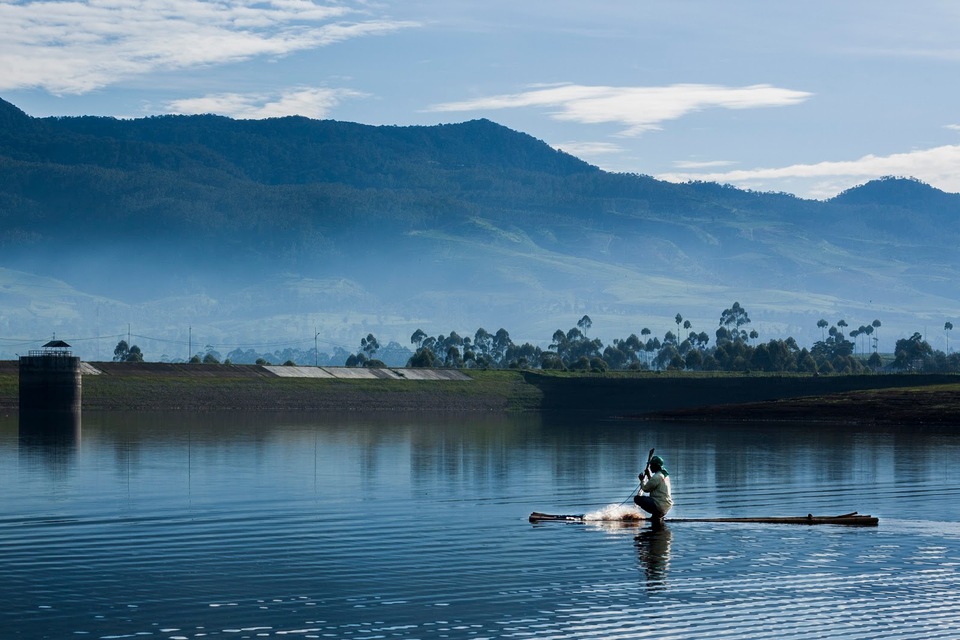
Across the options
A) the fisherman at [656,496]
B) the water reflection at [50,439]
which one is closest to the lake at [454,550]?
the fisherman at [656,496]

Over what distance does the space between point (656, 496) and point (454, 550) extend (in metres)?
10.0

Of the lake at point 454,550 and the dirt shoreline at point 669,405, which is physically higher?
the dirt shoreline at point 669,405

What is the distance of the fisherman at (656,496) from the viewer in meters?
49.3

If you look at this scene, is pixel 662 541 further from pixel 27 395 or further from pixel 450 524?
pixel 27 395

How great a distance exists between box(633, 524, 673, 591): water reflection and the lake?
0.47 ft

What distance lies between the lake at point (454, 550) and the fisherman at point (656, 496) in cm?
62

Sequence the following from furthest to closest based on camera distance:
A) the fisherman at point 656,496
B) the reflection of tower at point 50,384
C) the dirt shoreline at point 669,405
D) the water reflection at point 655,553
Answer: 1. the reflection of tower at point 50,384
2. the dirt shoreline at point 669,405
3. the fisherman at point 656,496
4. the water reflection at point 655,553

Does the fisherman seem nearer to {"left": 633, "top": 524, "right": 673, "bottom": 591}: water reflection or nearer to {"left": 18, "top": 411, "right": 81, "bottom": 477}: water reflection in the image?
{"left": 633, "top": 524, "right": 673, "bottom": 591}: water reflection

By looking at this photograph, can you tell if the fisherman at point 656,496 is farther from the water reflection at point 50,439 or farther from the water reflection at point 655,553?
the water reflection at point 50,439

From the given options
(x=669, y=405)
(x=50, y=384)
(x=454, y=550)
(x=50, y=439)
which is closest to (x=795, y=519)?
(x=454, y=550)

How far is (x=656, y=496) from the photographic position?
49656 millimetres

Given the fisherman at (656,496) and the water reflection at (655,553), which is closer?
the water reflection at (655,553)

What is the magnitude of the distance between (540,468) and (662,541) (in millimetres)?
33422

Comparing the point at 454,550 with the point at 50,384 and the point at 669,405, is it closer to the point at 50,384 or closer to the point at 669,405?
the point at 50,384
